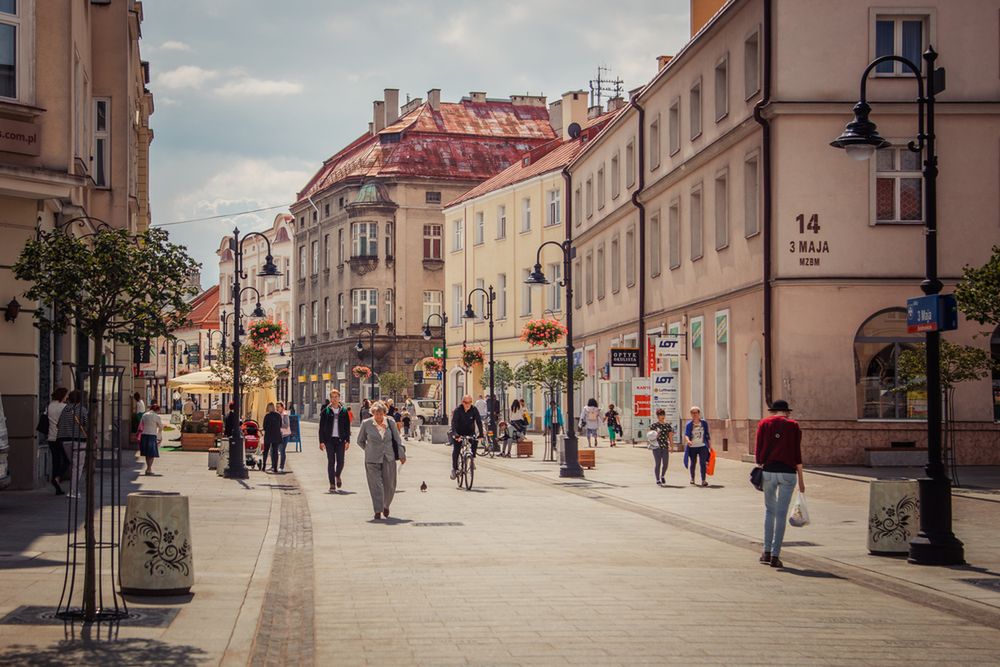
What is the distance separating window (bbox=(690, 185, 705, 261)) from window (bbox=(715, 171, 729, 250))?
1654mm

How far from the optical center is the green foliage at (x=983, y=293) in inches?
901

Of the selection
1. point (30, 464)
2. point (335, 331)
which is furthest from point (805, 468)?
point (335, 331)

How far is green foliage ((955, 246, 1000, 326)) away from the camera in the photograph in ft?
75.0

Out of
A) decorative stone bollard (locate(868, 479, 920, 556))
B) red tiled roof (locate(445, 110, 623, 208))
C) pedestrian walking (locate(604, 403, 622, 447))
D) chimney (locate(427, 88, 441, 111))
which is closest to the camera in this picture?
decorative stone bollard (locate(868, 479, 920, 556))

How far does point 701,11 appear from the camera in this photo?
46.5 metres

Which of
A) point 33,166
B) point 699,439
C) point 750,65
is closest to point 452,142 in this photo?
point 750,65

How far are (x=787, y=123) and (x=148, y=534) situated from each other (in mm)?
24031

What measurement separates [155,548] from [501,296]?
58380mm

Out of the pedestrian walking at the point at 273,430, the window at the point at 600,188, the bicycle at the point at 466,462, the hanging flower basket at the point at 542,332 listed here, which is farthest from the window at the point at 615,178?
the bicycle at the point at 466,462

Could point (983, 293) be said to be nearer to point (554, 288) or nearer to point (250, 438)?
point (250, 438)

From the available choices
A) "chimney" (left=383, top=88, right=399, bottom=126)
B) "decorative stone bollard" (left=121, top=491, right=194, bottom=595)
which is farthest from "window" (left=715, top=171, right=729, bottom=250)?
"chimney" (left=383, top=88, right=399, bottom=126)

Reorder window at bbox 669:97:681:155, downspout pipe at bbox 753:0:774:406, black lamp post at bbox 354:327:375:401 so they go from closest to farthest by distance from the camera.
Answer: downspout pipe at bbox 753:0:774:406 < window at bbox 669:97:681:155 < black lamp post at bbox 354:327:375:401

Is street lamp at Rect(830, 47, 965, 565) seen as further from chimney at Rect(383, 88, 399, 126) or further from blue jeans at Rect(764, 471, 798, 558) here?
chimney at Rect(383, 88, 399, 126)

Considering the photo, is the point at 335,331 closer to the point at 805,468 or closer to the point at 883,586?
the point at 805,468
